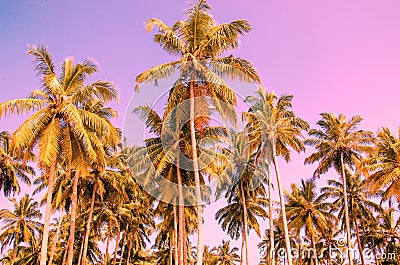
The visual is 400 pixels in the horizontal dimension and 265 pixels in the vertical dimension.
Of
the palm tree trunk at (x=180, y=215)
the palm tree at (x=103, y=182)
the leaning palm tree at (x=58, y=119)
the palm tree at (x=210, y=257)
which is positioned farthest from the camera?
the palm tree at (x=210, y=257)

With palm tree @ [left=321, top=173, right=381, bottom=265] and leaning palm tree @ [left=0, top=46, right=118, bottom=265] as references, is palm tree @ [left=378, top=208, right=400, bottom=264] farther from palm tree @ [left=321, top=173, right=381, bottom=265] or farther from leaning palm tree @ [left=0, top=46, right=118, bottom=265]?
leaning palm tree @ [left=0, top=46, right=118, bottom=265]

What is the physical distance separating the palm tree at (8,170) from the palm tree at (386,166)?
28.1m

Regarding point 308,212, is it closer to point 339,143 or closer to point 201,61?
point 339,143

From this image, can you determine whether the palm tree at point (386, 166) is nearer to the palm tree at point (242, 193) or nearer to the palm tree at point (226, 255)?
the palm tree at point (242, 193)

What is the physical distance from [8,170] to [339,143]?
97.4 feet

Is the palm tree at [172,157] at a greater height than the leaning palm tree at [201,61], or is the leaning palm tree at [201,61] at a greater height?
the leaning palm tree at [201,61]

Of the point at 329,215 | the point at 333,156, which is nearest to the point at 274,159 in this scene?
the point at 333,156

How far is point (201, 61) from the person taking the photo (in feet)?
61.2

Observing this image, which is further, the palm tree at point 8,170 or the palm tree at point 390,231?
the palm tree at point 390,231

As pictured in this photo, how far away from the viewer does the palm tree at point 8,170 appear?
29547mm

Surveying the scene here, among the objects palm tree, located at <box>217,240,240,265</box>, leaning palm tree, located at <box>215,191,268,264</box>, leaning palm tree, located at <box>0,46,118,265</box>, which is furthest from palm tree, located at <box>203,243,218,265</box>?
leaning palm tree, located at <box>0,46,118,265</box>

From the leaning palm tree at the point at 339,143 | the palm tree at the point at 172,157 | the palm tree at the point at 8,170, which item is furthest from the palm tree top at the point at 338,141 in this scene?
the palm tree at the point at 8,170

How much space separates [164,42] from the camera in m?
19.1

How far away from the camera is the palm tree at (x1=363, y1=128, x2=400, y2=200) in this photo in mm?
26359
